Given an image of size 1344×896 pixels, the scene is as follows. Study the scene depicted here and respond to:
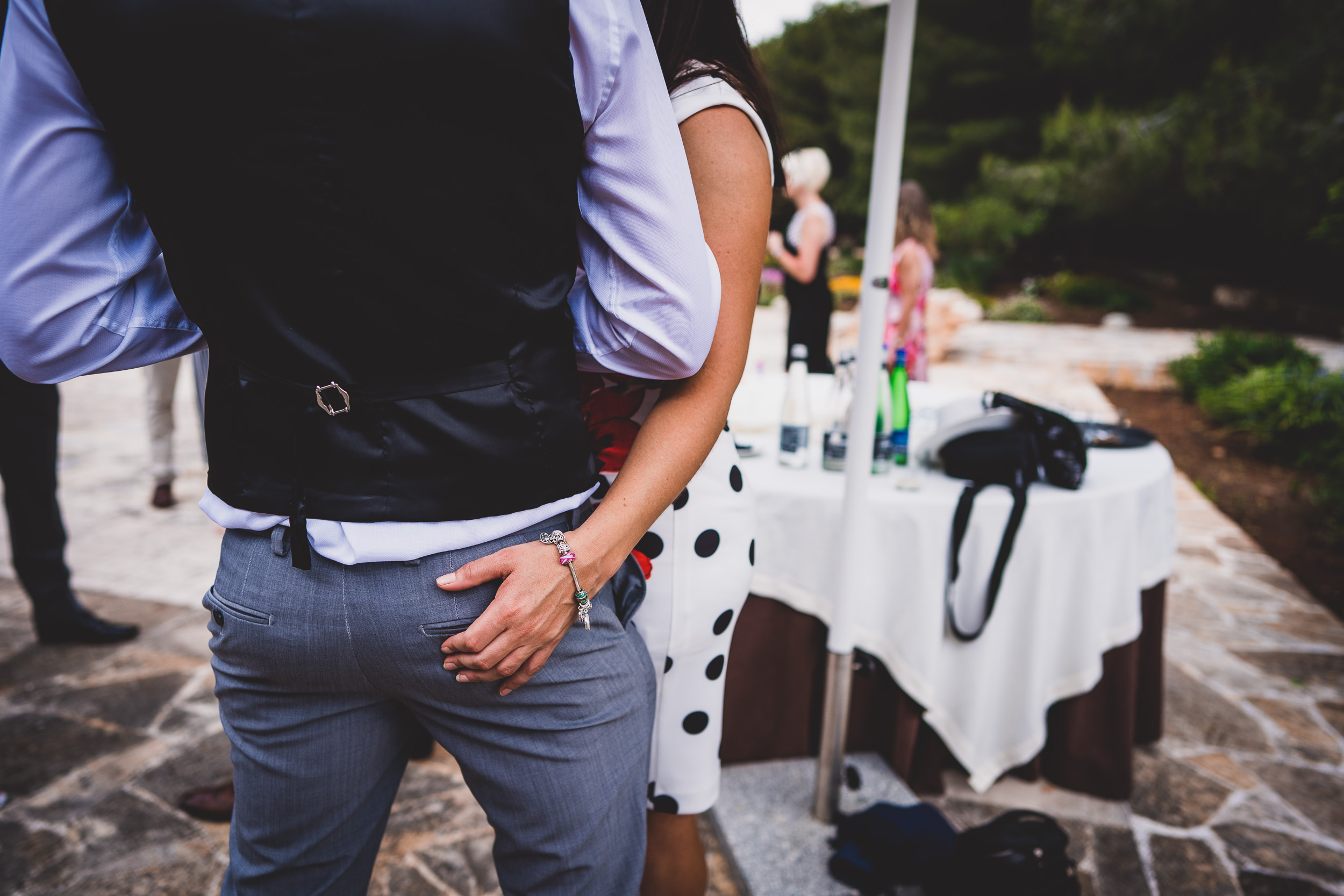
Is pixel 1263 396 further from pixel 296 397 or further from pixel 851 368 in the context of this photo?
pixel 296 397

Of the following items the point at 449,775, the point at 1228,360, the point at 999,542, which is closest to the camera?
the point at 999,542

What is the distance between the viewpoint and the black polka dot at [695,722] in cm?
122

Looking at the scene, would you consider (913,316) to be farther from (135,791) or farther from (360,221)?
(360,221)

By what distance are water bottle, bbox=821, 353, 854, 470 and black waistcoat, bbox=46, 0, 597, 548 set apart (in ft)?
4.83

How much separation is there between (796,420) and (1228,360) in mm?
8482

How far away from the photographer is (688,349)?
2.80 feet

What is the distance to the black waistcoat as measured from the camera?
2.02 ft

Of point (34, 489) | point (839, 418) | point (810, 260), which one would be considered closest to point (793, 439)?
point (839, 418)

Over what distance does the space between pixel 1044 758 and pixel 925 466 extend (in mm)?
1019

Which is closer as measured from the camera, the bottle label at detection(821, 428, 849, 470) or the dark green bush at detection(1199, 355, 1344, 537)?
the bottle label at detection(821, 428, 849, 470)

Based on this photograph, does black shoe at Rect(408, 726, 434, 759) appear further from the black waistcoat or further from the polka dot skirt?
the black waistcoat

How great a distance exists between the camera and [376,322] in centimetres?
68

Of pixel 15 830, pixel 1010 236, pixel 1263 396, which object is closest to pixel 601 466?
pixel 15 830

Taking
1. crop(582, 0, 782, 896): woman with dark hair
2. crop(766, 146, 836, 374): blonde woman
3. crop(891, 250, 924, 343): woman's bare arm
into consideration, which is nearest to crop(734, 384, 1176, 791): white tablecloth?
crop(582, 0, 782, 896): woman with dark hair
